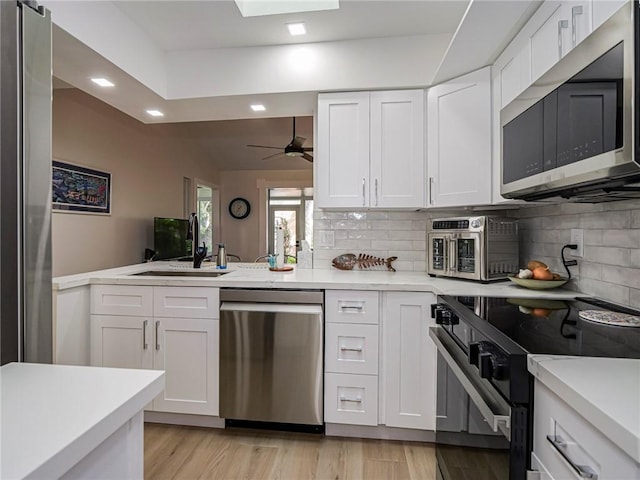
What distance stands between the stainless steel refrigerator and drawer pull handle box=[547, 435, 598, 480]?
1.18 m

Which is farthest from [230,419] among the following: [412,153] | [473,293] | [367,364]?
[412,153]

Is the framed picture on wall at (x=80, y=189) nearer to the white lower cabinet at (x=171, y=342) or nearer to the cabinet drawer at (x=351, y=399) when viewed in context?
the white lower cabinet at (x=171, y=342)

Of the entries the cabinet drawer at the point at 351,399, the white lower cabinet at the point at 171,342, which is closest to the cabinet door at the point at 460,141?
the cabinet drawer at the point at 351,399

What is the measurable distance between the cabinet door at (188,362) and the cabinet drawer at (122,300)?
0.13 meters

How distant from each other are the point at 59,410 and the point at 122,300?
1.89m

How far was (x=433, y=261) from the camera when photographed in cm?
233

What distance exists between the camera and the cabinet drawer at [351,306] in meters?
2.07

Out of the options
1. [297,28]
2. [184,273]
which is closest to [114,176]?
[184,273]

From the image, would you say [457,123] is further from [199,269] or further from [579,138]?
[199,269]

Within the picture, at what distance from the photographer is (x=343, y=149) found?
2426 millimetres

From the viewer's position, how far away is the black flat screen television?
454 cm

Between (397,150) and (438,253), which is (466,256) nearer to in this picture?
(438,253)

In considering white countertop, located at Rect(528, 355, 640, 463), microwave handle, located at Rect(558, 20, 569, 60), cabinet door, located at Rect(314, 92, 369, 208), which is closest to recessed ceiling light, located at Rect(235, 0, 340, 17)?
cabinet door, located at Rect(314, 92, 369, 208)

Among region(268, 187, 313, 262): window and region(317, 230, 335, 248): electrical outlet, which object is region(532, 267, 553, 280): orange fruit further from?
region(268, 187, 313, 262): window
